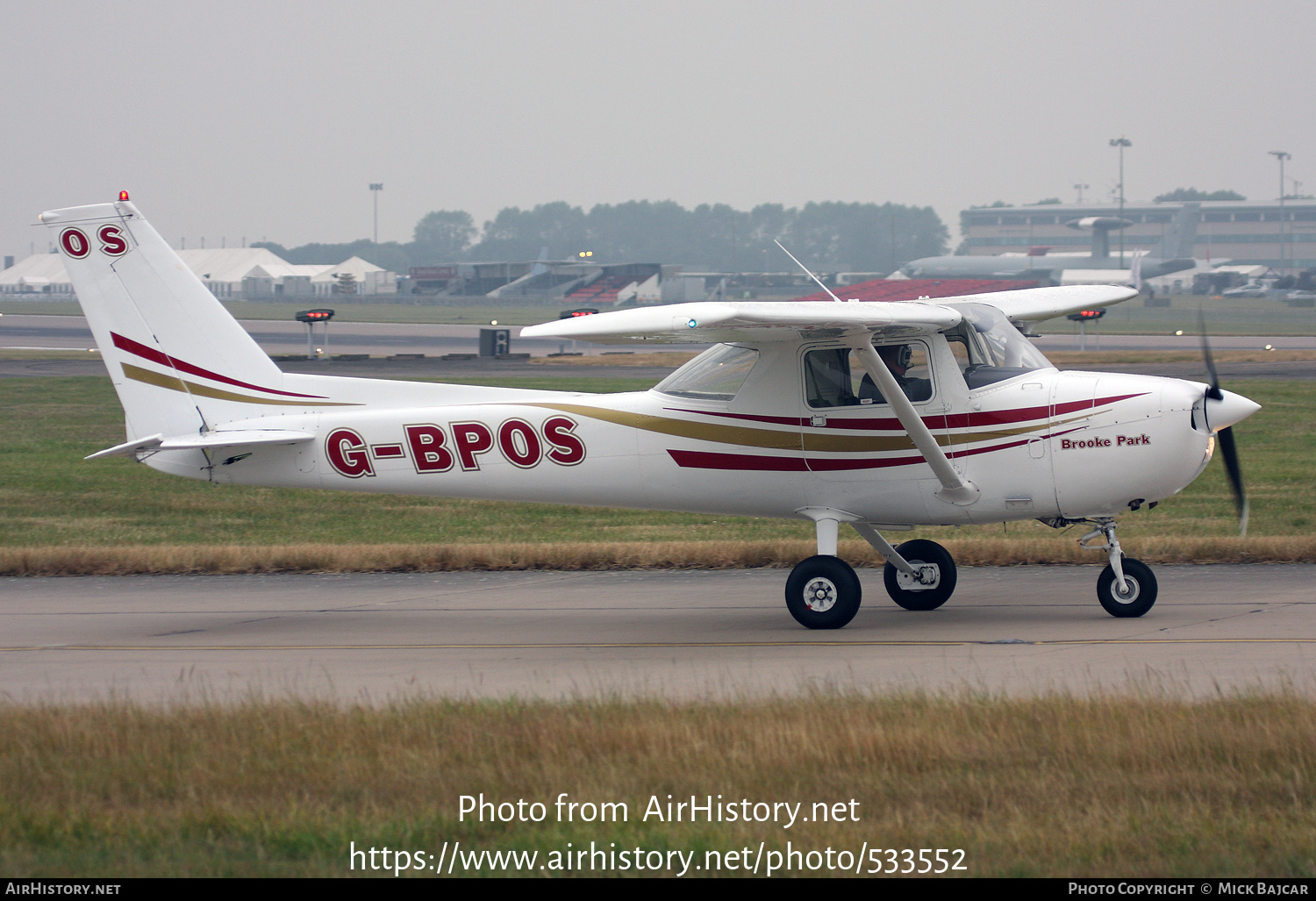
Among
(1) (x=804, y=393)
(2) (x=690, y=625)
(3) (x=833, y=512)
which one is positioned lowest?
(2) (x=690, y=625)

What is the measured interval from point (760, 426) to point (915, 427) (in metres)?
1.41

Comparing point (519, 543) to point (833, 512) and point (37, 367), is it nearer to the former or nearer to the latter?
point (833, 512)

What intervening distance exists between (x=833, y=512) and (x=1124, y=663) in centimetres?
288

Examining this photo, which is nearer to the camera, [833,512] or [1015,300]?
[833,512]

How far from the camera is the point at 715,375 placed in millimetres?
11383

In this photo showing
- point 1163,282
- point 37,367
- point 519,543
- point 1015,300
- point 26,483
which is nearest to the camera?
point 1015,300

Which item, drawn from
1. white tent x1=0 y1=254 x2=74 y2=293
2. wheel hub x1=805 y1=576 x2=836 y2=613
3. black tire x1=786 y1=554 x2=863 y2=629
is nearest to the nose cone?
black tire x1=786 y1=554 x2=863 y2=629

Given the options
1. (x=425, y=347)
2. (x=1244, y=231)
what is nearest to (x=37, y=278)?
(x=425, y=347)

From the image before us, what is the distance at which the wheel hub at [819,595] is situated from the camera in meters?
10.7

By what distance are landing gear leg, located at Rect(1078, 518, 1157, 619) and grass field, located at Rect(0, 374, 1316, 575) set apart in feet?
10.2

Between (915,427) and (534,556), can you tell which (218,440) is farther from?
(915,427)

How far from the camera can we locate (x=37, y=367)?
4803 cm

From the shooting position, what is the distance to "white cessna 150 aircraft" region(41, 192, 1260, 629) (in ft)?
34.4
